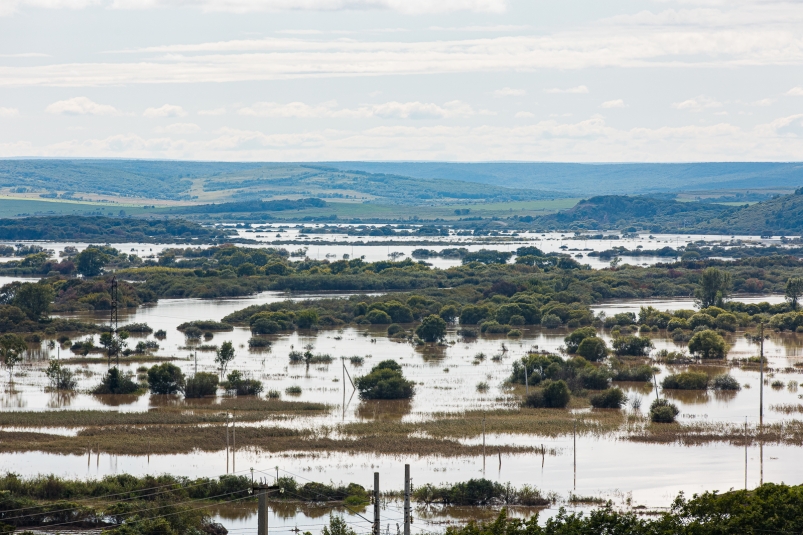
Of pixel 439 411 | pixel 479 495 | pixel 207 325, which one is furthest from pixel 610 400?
pixel 207 325

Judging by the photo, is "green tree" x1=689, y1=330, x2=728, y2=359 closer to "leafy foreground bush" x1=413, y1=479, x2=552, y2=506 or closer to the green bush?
the green bush

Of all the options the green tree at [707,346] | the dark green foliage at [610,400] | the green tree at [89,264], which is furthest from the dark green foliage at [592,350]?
the green tree at [89,264]

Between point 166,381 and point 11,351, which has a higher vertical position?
point 11,351

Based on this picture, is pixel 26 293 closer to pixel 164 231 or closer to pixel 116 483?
pixel 116 483

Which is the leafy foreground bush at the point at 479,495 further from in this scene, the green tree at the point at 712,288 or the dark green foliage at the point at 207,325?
the green tree at the point at 712,288

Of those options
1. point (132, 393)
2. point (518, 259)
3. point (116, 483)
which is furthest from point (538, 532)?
point (518, 259)

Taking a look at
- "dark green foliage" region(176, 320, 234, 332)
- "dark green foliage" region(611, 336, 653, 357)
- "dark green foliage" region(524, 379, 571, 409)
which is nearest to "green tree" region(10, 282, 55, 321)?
"dark green foliage" region(176, 320, 234, 332)

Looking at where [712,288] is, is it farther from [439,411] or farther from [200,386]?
[200,386]
